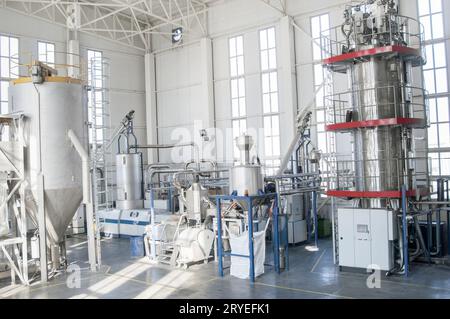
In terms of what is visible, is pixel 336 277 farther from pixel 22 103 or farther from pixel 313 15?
pixel 313 15

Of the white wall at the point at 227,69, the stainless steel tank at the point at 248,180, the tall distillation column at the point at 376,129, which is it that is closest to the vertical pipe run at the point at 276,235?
the stainless steel tank at the point at 248,180

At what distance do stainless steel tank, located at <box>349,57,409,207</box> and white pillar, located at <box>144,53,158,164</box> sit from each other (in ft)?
52.0

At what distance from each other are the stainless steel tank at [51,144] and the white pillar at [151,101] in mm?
13423

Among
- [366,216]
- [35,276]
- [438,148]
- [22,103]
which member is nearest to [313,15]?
[438,148]

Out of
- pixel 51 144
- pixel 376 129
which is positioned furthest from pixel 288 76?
pixel 51 144

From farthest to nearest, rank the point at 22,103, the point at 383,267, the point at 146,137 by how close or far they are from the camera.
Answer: the point at 146,137
the point at 22,103
the point at 383,267

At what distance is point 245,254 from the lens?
11.2 m

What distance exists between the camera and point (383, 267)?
10852mm

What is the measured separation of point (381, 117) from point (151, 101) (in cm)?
1672

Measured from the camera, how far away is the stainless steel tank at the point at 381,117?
1133 cm

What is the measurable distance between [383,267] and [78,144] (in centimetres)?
824

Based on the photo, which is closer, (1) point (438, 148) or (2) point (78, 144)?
(2) point (78, 144)

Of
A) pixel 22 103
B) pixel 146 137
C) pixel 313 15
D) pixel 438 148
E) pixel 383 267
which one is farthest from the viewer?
pixel 146 137

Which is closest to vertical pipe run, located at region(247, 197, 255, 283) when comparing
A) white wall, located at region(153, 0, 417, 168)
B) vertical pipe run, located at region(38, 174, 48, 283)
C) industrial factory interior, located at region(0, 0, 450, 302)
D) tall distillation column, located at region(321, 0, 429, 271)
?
industrial factory interior, located at region(0, 0, 450, 302)
